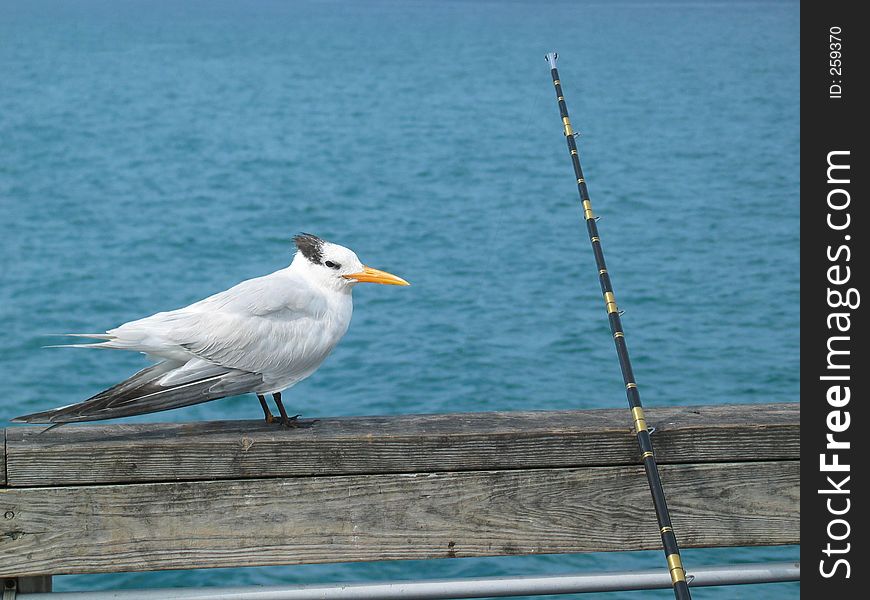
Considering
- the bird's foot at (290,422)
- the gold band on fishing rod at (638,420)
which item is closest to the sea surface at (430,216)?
the bird's foot at (290,422)

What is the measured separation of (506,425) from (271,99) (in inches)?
1028

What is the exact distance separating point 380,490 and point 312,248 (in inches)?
30.9

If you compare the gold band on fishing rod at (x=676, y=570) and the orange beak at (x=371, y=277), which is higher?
A: the orange beak at (x=371, y=277)

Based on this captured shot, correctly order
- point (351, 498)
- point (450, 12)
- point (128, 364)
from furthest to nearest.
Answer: point (450, 12)
point (128, 364)
point (351, 498)

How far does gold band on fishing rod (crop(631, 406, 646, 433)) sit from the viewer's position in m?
2.27

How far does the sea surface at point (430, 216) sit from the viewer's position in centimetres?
1070

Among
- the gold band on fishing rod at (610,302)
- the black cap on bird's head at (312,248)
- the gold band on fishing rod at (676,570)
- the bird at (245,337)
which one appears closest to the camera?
the gold band on fishing rod at (676,570)

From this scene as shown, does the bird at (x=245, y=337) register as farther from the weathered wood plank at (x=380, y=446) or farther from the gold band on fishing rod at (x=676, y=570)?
the gold band on fishing rod at (x=676, y=570)

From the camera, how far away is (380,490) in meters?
2.29

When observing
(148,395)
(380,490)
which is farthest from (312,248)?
(380,490)

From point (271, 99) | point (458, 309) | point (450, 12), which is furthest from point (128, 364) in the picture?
point (450, 12)

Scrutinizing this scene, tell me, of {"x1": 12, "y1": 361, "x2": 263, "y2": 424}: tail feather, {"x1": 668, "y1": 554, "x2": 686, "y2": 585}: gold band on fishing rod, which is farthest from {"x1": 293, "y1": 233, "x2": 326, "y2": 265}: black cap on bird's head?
{"x1": 668, "y1": 554, "x2": 686, "y2": 585}: gold band on fishing rod

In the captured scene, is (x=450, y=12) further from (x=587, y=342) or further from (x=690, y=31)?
(x=587, y=342)

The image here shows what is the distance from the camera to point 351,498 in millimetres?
2283
